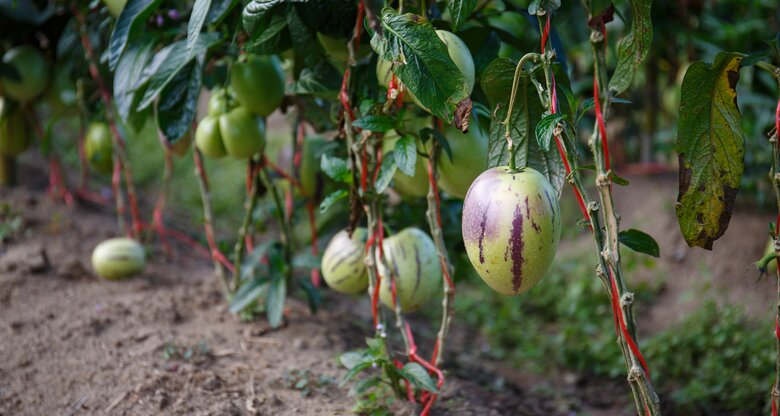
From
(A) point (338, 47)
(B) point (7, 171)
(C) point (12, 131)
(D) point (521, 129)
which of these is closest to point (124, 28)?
(A) point (338, 47)

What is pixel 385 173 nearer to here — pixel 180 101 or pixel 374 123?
pixel 374 123

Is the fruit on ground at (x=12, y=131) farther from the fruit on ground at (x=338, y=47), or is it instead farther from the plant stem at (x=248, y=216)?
the fruit on ground at (x=338, y=47)

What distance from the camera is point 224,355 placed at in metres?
1.41

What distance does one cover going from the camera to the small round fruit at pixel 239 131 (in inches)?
54.2

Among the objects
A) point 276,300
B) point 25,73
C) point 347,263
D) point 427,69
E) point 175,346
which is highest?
point 427,69

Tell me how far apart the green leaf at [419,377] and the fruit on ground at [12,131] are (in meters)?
1.53

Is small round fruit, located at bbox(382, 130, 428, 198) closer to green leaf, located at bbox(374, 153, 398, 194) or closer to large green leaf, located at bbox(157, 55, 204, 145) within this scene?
green leaf, located at bbox(374, 153, 398, 194)

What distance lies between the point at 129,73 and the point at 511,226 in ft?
2.94

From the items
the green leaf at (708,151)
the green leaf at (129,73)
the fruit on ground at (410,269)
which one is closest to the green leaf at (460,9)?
the green leaf at (708,151)

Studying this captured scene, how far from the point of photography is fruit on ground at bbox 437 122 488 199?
1080mm

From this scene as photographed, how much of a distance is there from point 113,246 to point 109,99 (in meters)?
0.39

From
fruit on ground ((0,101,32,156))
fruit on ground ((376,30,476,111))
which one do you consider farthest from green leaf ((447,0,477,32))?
fruit on ground ((0,101,32,156))

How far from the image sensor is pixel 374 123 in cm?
102

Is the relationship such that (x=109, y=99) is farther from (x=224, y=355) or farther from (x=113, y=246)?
(x=224, y=355)
